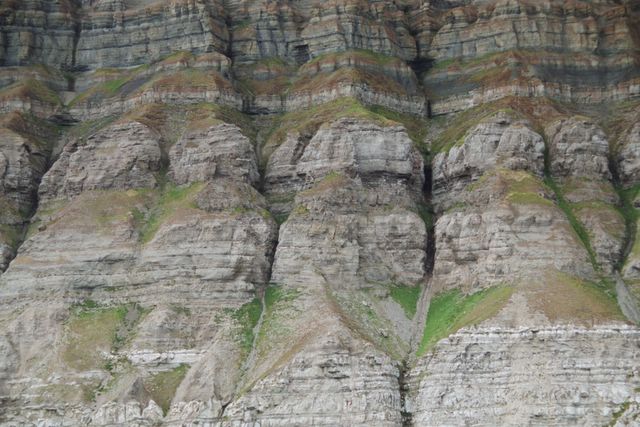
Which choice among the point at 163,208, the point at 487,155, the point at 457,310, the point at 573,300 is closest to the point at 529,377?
the point at 573,300

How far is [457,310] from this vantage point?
310 ft

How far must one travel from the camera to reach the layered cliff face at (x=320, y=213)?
8512 centimetres

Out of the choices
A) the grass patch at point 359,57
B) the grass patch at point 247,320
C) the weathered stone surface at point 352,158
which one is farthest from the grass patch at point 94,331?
the grass patch at point 359,57

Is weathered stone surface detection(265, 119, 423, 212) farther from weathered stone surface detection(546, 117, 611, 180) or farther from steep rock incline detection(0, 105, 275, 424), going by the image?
weathered stone surface detection(546, 117, 611, 180)

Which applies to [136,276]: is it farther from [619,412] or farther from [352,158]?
[619,412]

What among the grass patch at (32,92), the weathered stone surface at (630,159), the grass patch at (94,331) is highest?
the grass patch at (32,92)

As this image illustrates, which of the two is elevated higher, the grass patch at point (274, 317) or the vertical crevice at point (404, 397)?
the grass patch at point (274, 317)

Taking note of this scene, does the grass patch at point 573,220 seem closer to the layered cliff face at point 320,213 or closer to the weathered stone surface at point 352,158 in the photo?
the layered cliff face at point 320,213

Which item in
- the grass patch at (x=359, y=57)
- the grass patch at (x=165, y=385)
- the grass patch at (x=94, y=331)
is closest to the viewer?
the grass patch at (x=165, y=385)

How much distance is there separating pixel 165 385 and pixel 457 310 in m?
29.5

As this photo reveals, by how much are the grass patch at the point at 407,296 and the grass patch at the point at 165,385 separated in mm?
23244

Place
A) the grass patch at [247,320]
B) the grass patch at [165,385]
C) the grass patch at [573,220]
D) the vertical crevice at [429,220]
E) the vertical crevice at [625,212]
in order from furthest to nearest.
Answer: the vertical crevice at [429,220], the vertical crevice at [625,212], the grass patch at [573,220], the grass patch at [247,320], the grass patch at [165,385]

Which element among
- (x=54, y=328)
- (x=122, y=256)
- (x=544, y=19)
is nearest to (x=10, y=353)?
(x=54, y=328)

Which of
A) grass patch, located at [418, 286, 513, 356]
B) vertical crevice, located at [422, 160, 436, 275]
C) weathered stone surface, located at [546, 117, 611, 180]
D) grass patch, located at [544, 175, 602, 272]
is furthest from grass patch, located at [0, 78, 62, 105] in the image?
weathered stone surface, located at [546, 117, 611, 180]
